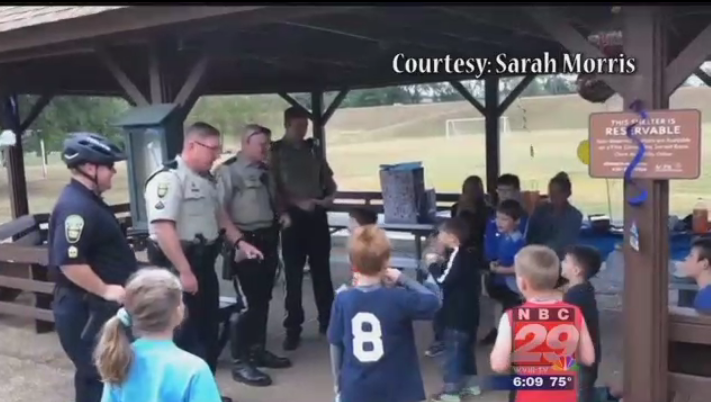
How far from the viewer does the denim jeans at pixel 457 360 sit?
4.25m

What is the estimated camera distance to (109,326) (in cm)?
229

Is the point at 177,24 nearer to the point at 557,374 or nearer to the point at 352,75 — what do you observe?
the point at 557,374

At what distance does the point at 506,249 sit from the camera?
4801 millimetres

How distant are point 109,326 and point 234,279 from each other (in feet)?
8.24

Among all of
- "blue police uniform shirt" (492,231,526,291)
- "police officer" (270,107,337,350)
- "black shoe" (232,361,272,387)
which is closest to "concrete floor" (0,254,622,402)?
"black shoe" (232,361,272,387)

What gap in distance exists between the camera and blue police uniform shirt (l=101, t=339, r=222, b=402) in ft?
7.20

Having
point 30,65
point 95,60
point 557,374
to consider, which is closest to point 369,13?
point 557,374

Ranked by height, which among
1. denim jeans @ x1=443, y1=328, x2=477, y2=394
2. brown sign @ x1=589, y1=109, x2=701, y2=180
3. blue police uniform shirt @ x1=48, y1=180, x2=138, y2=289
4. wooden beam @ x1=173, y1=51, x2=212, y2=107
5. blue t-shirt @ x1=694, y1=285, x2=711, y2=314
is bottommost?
denim jeans @ x1=443, y1=328, x2=477, y2=394

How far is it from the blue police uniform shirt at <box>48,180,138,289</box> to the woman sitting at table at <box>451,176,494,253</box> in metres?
2.83

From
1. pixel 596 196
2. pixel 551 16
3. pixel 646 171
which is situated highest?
pixel 551 16

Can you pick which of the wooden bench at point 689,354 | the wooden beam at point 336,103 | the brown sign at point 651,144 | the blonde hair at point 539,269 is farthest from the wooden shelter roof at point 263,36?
the wooden beam at point 336,103

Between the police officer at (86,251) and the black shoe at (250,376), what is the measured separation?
4.67 feet

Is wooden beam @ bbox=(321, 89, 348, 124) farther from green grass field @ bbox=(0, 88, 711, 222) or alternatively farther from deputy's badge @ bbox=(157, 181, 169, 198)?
green grass field @ bbox=(0, 88, 711, 222)

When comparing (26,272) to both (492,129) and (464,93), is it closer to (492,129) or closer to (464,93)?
(464,93)
